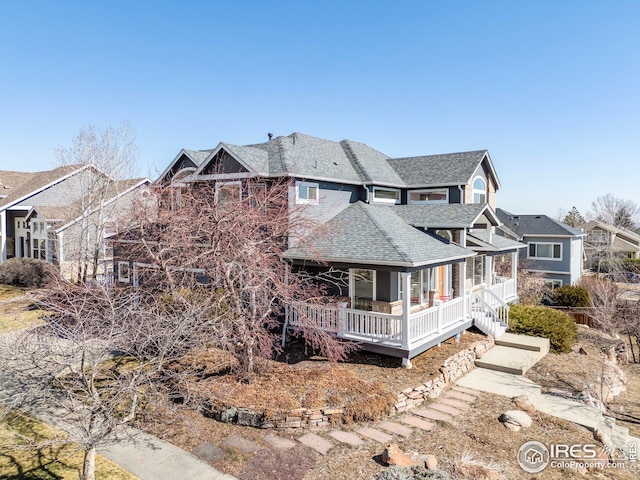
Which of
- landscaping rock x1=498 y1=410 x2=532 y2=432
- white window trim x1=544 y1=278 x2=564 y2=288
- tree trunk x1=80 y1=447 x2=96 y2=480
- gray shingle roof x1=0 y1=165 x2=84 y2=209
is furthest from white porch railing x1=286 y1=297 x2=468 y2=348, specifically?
white window trim x1=544 y1=278 x2=564 y2=288

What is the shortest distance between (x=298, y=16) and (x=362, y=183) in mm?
8460

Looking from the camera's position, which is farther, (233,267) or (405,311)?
(405,311)

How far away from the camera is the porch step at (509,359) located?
1377cm

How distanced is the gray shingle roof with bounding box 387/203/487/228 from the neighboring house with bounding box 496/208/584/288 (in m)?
17.6

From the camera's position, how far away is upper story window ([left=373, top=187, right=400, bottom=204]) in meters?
20.2

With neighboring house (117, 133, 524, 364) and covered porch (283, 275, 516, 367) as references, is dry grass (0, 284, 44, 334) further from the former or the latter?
covered porch (283, 275, 516, 367)

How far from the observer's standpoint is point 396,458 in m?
7.88

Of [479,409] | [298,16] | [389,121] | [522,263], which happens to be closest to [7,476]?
[479,409]

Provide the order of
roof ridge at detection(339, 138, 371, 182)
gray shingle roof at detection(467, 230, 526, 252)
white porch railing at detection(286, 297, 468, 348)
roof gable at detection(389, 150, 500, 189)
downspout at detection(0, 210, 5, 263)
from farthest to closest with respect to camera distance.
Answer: downspout at detection(0, 210, 5, 263) → roof gable at detection(389, 150, 500, 189) → roof ridge at detection(339, 138, 371, 182) → gray shingle roof at detection(467, 230, 526, 252) → white porch railing at detection(286, 297, 468, 348)

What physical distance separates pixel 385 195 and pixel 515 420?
43.5 ft

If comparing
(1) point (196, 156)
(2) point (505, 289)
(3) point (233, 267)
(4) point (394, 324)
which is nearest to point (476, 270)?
(2) point (505, 289)

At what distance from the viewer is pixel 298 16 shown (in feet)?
60.4

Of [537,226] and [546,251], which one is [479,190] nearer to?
[546,251]

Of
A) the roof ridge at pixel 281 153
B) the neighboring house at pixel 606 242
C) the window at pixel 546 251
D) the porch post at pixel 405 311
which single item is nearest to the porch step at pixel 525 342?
the porch post at pixel 405 311
